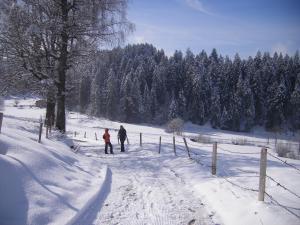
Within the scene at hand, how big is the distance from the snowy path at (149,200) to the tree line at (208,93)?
73.7 meters

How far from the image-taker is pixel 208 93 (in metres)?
97.6

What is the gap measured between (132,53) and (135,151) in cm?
11478

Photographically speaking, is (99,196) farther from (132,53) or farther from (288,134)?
(132,53)

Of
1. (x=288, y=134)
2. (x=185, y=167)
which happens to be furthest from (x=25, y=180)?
(x=288, y=134)

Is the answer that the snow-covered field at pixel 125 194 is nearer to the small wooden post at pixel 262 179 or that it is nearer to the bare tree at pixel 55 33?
the small wooden post at pixel 262 179

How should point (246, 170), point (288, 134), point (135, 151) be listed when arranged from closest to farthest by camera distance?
1. point (246, 170)
2. point (135, 151)
3. point (288, 134)

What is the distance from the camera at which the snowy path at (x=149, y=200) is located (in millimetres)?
7664

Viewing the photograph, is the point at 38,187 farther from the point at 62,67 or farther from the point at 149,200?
the point at 62,67

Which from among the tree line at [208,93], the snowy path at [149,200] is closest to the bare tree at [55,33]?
the snowy path at [149,200]

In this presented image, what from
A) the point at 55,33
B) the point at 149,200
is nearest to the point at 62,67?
the point at 55,33

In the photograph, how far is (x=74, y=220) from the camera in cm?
691

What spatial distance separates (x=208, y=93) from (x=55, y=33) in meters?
81.9

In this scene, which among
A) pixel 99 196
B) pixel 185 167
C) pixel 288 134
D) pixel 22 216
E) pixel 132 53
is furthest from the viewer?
pixel 132 53

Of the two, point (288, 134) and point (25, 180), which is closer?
point (25, 180)
